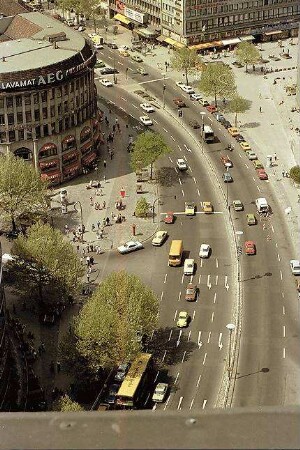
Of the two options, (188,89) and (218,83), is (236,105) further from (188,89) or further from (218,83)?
(188,89)

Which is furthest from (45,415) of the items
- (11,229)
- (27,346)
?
(11,229)

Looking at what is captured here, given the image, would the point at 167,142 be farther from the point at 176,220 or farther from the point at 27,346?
the point at 27,346

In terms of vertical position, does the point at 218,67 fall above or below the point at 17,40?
below

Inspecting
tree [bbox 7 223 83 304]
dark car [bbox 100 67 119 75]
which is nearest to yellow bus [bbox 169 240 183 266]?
tree [bbox 7 223 83 304]

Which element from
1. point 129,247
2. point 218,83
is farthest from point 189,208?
point 218,83

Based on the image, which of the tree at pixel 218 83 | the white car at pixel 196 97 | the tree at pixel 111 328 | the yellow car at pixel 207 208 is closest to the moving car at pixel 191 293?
the tree at pixel 111 328

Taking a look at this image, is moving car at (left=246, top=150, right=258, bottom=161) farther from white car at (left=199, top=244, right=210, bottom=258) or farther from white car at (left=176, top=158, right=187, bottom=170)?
white car at (left=199, top=244, right=210, bottom=258)

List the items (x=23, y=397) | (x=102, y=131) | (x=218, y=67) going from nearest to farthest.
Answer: (x=23, y=397)
(x=102, y=131)
(x=218, y=67)
